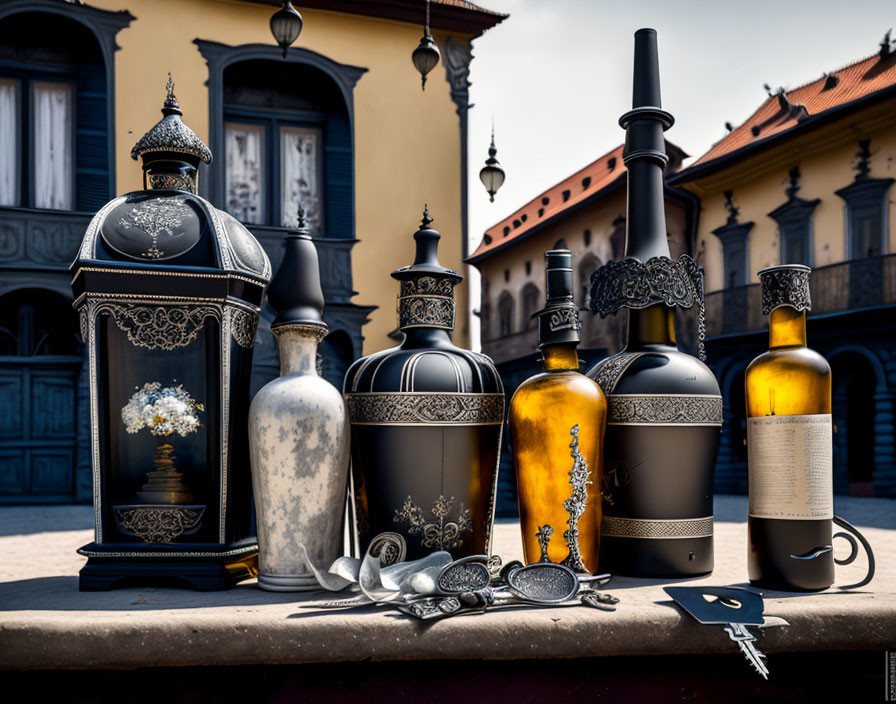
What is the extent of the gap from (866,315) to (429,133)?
25.7 ft

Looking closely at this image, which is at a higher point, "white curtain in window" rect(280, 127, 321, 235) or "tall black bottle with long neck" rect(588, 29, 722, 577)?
"white curtain in window" rect(280, 127, 321, 235)

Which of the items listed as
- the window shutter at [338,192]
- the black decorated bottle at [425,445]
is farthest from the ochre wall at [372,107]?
the black decorated bottle at [425,445]

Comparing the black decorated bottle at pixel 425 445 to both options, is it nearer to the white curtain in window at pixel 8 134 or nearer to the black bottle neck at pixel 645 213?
Result: the black bottle neck at pixel 645 213

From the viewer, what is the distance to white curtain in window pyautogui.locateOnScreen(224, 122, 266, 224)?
10.2 meters

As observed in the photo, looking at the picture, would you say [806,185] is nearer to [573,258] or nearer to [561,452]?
[573,258]

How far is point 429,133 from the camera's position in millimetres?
10547

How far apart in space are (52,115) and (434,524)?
31.3ft

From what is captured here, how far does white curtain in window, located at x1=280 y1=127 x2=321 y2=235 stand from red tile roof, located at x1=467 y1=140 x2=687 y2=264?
7.45 metres

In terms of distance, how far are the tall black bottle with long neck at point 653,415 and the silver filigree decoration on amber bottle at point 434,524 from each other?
1.40ft

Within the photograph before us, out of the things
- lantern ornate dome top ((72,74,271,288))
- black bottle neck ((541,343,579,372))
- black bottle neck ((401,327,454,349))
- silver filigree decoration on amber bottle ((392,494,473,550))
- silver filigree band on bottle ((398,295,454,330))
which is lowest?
silver filigree decoration on amber bottle ((392,494,473,550))

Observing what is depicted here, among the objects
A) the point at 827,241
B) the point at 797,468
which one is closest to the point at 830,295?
the point at 827,241

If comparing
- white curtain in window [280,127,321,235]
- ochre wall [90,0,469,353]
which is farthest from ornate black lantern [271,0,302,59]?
white curtain in window [280,127,321,235]

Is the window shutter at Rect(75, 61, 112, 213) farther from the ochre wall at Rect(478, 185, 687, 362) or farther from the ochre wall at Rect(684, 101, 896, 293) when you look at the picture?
the ochre wall at Rect(684, 101, 896, 293)

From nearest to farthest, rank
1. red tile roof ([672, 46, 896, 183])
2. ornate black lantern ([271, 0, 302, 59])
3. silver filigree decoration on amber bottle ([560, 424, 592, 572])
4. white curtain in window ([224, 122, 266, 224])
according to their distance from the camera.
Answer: silver filigree decoration on amber bottle ([560, 424, 592, 572]) → ornate black lantern ([271, 0, 302, 59]) → white curtain in window ([224, 122, 266, 224]) → red tile roof ([672, 46, 896, 183])
